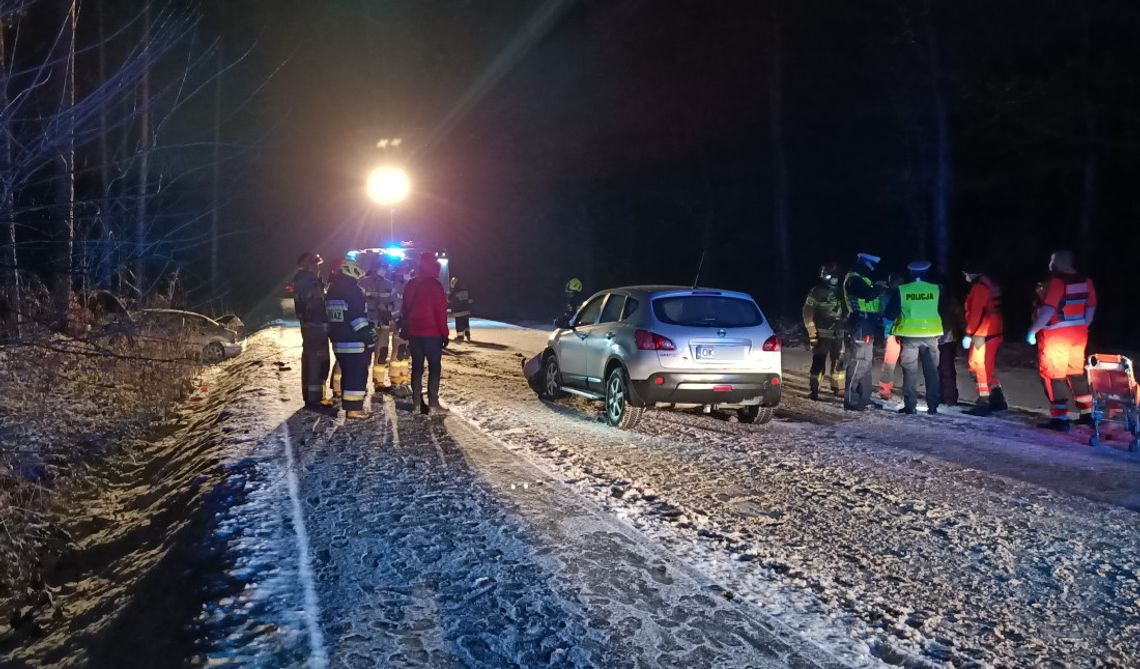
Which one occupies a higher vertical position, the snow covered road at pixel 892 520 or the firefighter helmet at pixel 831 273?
the firefighter helmet at pixel 831 273

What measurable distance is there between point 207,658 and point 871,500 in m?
4.84

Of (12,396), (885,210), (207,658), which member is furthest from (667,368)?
(885,210)

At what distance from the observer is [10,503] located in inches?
282

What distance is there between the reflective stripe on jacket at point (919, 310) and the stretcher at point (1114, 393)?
2.01 m

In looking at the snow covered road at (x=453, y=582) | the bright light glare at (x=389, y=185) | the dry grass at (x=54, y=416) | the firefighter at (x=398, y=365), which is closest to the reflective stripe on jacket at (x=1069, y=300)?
the snow covered road at (x=453, y=582)

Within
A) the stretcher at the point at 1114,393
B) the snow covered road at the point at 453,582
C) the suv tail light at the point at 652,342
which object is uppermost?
the suv tail light at the point at 652,342

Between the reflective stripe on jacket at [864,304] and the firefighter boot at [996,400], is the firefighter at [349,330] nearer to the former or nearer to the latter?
the reflective stripe on jacket at [864,304]

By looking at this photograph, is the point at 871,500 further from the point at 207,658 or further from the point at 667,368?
the point at 207,658

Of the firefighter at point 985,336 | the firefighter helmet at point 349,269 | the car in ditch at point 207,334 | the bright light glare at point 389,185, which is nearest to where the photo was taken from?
the firefighter helmet at point 349,269

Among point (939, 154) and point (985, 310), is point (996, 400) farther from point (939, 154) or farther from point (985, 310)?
point (939, 154)

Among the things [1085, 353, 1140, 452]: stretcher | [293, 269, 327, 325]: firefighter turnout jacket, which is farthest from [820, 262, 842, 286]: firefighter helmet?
[293, 269, 327, 325]: firefighter turnout jacket

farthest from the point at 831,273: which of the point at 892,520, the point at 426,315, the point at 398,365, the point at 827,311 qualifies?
the point at 398,365

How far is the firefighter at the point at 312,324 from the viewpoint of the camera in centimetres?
957

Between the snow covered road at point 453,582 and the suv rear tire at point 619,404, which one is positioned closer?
the snow covered road at point 453,582
